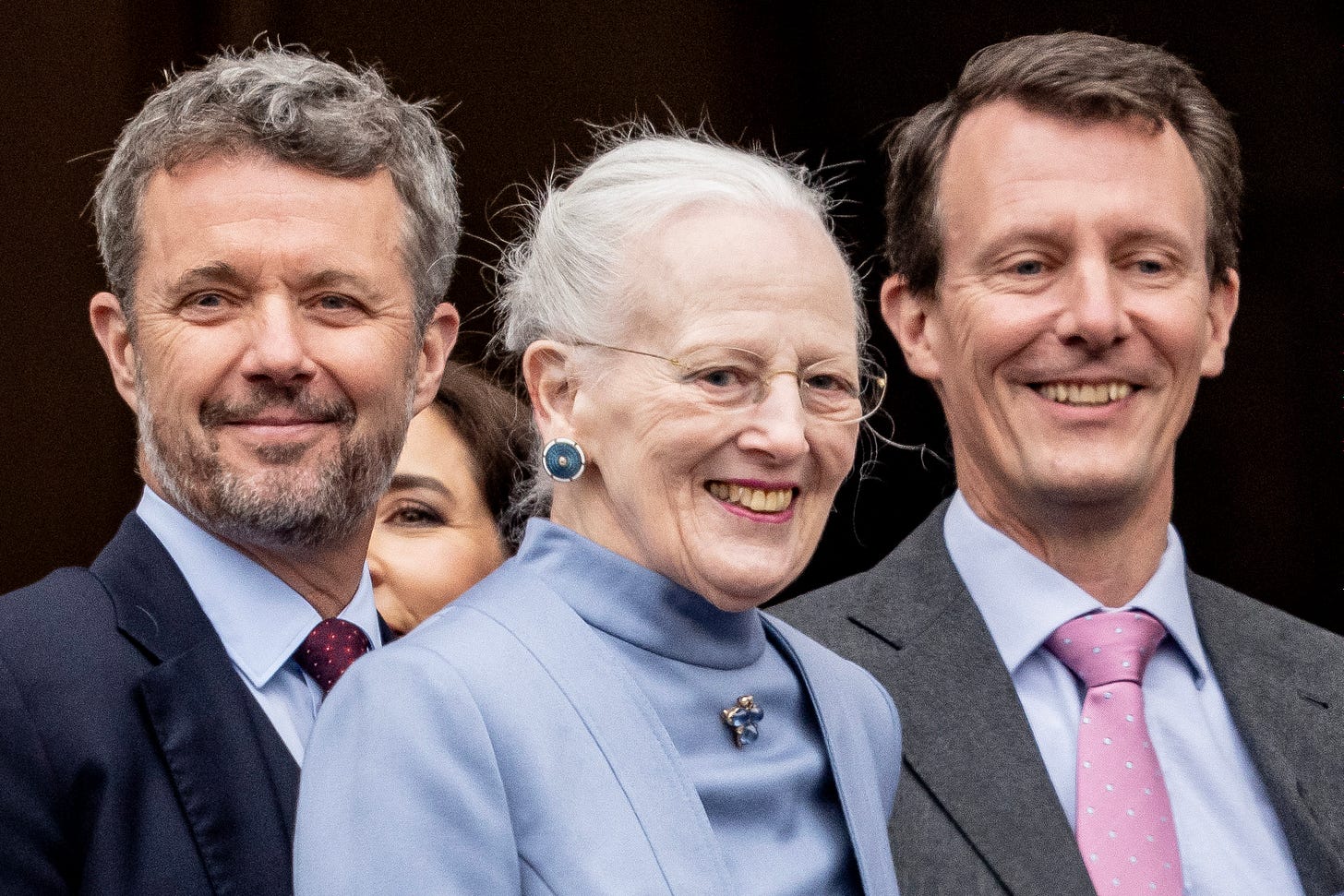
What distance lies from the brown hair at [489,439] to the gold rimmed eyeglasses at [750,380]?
1.29 m

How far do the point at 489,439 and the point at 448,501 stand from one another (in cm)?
15

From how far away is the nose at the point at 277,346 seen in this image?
2199mm

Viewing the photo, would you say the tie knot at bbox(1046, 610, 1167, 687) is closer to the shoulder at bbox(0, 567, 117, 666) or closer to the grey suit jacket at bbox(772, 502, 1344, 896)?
the grey suit jacket at bbox(772, 502, 1344, 896)

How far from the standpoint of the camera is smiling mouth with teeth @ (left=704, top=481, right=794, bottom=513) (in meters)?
1.91

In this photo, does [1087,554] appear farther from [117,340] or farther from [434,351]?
[117,340]

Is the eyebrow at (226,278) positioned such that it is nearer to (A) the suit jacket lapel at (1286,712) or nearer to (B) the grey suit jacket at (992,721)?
(B) the grey suit jacket at (992,721)

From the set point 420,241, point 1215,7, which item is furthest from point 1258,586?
point 420,241

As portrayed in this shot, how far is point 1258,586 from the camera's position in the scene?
4016 millimetres

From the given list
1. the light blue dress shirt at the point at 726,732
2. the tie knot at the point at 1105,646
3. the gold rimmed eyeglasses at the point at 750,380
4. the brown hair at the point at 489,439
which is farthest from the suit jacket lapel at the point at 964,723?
the brown hair at the point at 489,439

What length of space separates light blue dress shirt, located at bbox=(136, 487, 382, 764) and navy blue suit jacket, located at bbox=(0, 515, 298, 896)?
50 millimetres

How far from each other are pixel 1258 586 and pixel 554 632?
2597mm

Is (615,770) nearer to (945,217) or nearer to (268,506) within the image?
(268,506)

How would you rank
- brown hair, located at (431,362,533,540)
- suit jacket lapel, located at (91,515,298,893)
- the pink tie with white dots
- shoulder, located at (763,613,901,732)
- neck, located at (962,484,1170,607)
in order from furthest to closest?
brown hair, located at (431,362,533,540) < neck, located at (962,484,1170,607) < the pink tie with white dots < shoulder, located at (763,613,901,732) < suit jacket lapel, located at (91,515,298,893)

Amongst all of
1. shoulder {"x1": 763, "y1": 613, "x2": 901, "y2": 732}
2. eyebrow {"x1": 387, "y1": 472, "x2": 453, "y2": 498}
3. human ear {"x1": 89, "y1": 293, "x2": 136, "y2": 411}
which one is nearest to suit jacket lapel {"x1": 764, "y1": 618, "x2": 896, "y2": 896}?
shoulder {"x1": 763, "y1": 613, "x2": 901, "y2": 732}
